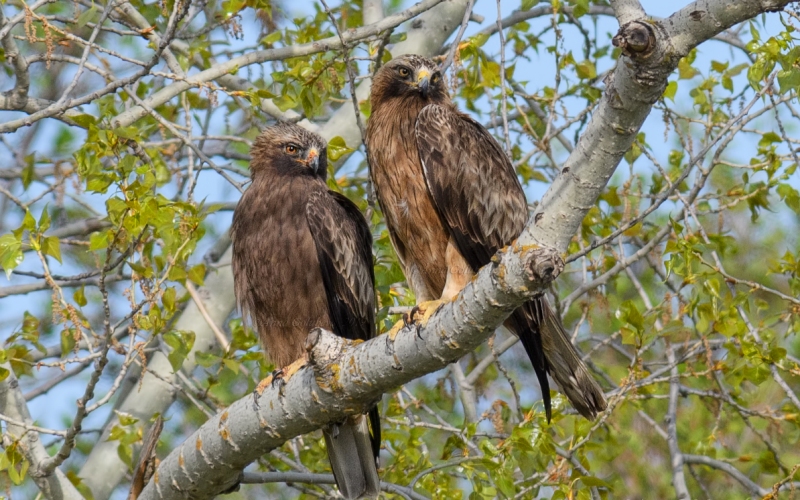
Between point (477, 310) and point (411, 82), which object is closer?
point (477, 310)

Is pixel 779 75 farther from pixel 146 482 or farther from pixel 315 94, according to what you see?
pixel 146 482

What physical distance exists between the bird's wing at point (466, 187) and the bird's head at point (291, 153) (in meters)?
1.03

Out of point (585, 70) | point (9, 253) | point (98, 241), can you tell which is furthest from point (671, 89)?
point (9, 253)

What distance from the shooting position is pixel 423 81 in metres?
5.12

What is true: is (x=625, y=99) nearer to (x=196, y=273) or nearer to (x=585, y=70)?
(x=196, y=273)

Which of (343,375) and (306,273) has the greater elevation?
(306,273)

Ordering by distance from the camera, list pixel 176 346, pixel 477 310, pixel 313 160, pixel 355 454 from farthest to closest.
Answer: pixel 313 160 < pixel 355 454 < pixel 176 346 < pixel 477 310

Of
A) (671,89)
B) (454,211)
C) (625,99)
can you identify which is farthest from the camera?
(671,89)

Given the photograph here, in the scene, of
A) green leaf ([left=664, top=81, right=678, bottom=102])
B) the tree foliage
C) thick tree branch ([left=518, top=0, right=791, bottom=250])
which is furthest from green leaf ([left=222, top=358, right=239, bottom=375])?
green leaf ([left=664, top=81, right=678, bottom=102])

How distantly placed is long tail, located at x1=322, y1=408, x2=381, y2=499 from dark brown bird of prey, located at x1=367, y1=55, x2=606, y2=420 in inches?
30.8

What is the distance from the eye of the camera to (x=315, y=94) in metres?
5.30

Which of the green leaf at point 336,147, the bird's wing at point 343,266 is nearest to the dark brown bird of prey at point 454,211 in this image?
the bird's wing at point 343,266

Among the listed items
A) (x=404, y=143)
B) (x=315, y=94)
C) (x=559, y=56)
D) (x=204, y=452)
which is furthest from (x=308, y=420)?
(x=559, y=56)

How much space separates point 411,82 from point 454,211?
1012mm
